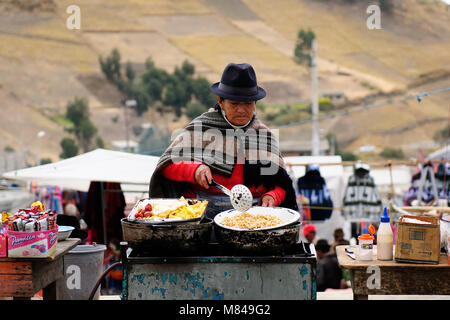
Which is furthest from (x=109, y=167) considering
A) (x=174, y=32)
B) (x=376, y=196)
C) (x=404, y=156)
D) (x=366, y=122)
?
(x=174, y=32)

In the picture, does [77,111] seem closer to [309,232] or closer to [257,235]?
[309,232]

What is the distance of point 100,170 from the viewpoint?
9125mm

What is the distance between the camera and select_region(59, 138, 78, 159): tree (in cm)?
6288

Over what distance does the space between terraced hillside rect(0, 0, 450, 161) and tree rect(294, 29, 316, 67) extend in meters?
1.88

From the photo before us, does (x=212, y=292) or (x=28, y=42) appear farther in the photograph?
(x=28, y=42)

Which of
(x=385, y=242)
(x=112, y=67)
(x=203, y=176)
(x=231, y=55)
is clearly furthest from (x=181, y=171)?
(x=231, y=55)

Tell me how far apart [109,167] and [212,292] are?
6.18m

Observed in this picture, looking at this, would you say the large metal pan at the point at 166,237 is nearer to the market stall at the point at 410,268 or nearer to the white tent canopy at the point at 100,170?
the market stall at the point at 410,268

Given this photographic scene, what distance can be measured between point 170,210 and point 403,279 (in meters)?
1.62

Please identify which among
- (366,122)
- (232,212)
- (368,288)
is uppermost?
(366,122)

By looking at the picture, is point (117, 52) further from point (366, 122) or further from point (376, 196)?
point (376, 196)

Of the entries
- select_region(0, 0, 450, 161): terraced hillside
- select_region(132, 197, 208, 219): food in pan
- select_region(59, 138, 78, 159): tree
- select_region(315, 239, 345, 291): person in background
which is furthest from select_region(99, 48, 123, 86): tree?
select_region(132, 197, 208, 219): food in pan

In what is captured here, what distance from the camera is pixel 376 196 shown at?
38.0ft

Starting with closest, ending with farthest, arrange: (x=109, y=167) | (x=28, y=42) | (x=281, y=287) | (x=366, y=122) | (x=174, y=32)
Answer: (x=281, y=287) → (x=109, y=167) → (x=366, y=122) → (x=28, y=42) → (x=174, y=32)
